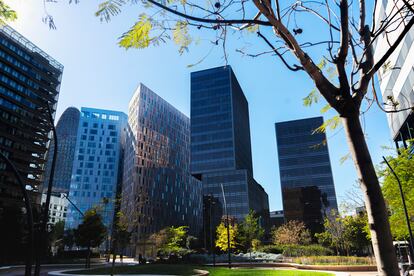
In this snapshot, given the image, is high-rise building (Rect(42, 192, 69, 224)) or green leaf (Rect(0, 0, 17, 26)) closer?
green leaf (Rect(0, 0, 17, 26))

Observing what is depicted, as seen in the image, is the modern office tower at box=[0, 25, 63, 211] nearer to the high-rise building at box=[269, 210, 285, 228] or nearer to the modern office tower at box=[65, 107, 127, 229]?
the modern office tower at box=[65, 107, 127, 229]

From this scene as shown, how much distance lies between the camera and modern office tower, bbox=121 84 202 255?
97.5m

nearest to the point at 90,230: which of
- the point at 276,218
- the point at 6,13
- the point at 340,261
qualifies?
the point at 340,261

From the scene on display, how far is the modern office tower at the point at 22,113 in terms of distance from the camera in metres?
66.1

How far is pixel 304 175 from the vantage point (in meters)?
111

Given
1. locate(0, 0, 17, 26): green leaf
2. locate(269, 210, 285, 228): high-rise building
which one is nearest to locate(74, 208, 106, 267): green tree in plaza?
locate(0, 0, 17, 26): green leaf

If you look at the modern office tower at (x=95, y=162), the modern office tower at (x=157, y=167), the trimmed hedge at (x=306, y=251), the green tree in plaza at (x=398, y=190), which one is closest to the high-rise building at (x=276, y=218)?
the modern office tower at (x=157, y=167)

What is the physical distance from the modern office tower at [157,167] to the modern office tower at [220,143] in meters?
7.35

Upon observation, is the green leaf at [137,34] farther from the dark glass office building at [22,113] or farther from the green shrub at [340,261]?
the dark glass office building at [22,113]

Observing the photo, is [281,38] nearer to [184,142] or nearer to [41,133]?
[41,133]

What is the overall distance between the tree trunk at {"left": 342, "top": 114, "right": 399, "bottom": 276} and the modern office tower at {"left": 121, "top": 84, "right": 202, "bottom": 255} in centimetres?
8670

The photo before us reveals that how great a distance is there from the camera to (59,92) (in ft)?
284

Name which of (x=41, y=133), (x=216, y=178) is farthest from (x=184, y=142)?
(x=41, y=133)

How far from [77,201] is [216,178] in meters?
59.9
